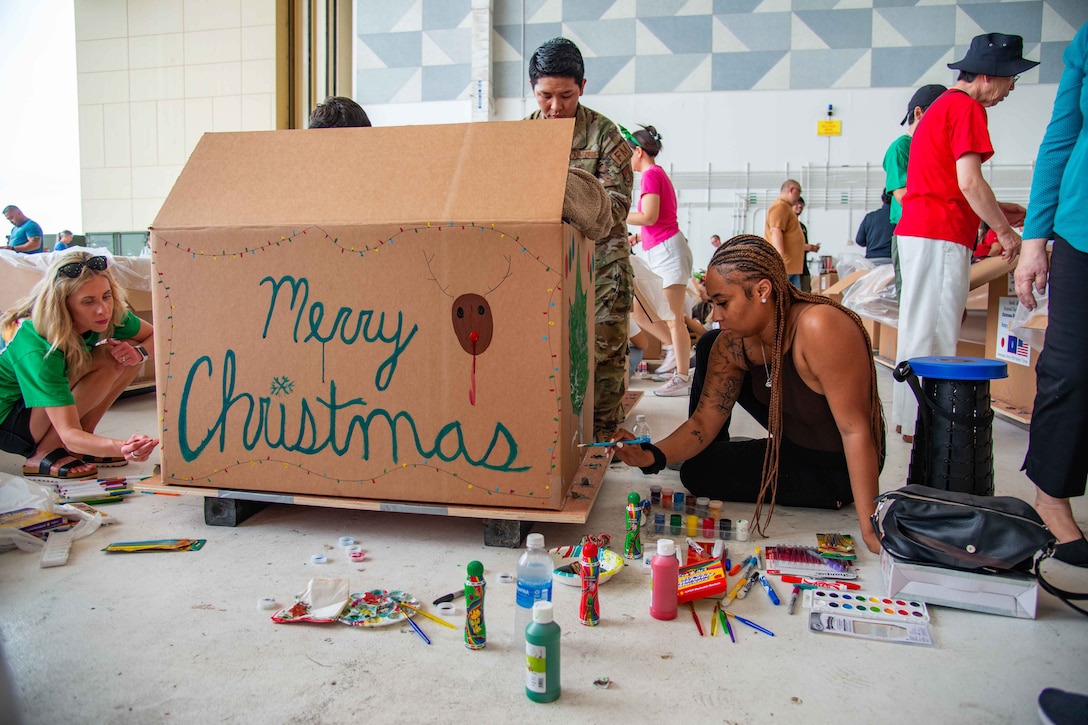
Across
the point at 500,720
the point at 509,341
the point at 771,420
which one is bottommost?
the point at 500,720

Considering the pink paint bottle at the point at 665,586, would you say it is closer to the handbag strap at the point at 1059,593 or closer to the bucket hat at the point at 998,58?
the handbag strap at the point at 1059,593

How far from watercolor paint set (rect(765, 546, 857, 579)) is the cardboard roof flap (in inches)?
38.9

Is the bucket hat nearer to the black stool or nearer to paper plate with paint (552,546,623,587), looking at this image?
the black stool

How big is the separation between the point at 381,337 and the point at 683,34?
26.8 ft

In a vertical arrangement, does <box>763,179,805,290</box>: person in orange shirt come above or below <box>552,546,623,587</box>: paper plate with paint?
above

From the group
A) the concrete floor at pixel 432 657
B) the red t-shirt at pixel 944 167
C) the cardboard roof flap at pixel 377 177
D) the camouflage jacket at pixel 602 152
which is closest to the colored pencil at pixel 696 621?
the concrete floor at pixel 432 657

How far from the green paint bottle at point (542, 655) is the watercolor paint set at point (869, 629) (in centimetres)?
58

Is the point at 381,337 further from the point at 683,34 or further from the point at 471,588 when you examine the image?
the point at 683,34

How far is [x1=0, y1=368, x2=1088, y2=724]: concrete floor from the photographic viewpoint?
1188 mm

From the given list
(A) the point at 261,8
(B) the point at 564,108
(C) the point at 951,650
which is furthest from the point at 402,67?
(C) the point at 951,650

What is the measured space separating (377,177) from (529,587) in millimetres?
1166

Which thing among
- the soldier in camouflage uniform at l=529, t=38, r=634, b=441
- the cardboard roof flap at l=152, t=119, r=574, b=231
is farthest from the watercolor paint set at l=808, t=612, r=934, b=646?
the soldier in camouflage uniform at l=529, t=38, r=634, b=441

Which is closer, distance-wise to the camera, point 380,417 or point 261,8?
point 380,417

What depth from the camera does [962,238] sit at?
2729 millimetres
